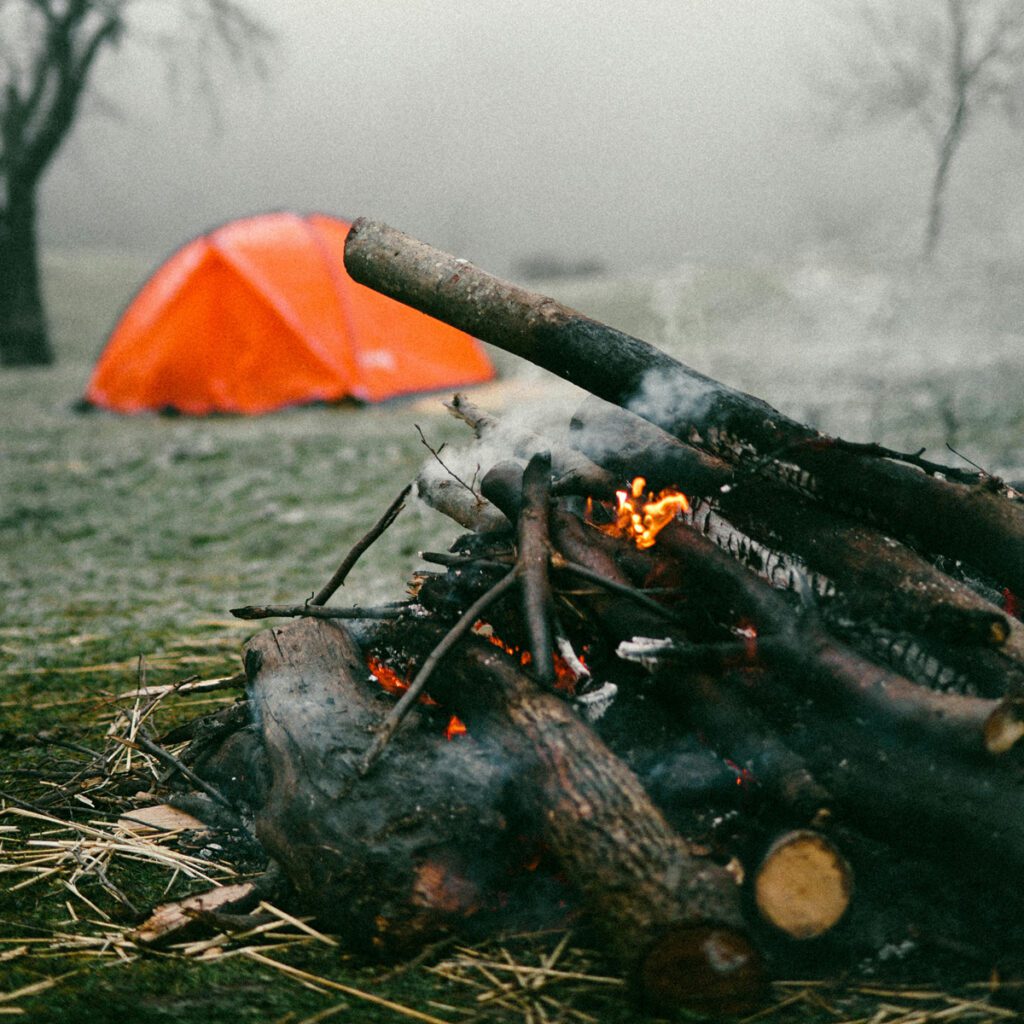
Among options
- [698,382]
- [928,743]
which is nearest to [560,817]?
[928,743]

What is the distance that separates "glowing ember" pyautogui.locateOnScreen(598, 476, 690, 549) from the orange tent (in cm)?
893

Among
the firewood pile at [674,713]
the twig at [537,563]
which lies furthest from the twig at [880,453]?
the twig at [537,563]

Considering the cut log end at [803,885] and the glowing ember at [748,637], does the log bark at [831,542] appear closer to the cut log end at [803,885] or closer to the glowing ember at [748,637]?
the glowing ember at [748,637]

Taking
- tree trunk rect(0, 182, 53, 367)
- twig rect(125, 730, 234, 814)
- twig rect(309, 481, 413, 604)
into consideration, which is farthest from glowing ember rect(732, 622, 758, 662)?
tree trunk rect(0, 182, 53, 367)

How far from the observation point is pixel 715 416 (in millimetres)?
2410

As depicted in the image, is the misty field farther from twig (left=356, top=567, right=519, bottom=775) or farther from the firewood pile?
twig (left=356, top=567, right=519, bottom=775)

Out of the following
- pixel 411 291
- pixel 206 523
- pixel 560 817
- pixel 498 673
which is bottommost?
pixel 206 523

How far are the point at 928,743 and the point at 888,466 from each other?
27.5 inches

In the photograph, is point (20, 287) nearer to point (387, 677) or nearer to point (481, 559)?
point (387, 677)

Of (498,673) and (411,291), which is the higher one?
(411,291)

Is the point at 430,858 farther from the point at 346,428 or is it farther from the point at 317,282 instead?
the point at 317,282

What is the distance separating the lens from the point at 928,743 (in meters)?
1.95

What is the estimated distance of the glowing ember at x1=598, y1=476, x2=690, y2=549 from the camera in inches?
99.0

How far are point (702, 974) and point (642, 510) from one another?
1180 mm
